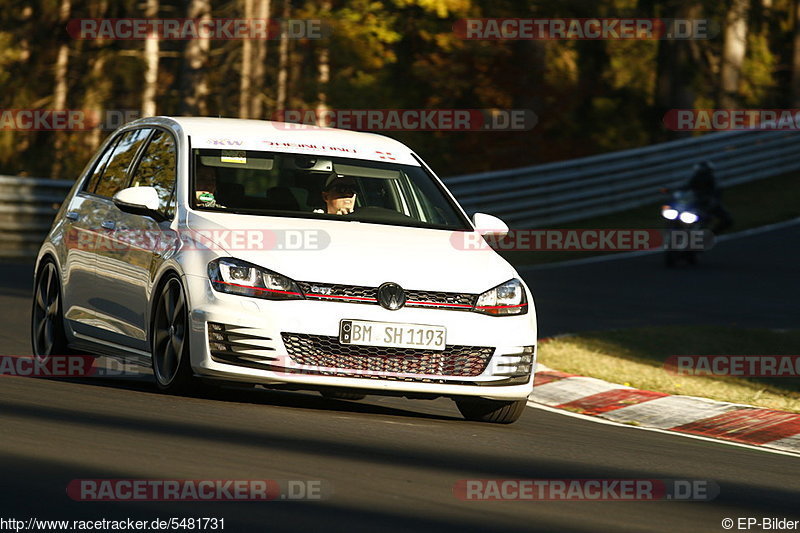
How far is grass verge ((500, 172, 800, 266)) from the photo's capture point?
87.5 ft

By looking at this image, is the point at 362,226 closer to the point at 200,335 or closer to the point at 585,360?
the point at 200,335

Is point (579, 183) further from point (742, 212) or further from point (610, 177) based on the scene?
point (742, 212)

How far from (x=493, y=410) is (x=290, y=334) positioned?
155 centimetres

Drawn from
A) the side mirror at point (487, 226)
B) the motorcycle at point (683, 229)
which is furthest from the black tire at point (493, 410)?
the motorcycle at point (683, 229)

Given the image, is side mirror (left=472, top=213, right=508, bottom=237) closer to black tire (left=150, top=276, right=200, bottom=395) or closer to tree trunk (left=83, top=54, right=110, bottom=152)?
black tire (left=150, top=276, right=200, bottom=395)

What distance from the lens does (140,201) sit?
9.24 metres

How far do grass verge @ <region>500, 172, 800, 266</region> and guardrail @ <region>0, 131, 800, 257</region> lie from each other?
0.27 metres

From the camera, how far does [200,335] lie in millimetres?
8586

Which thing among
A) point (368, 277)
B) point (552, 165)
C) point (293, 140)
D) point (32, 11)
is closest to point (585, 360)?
point (293, 140)

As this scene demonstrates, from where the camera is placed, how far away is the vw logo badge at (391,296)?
28.2ft

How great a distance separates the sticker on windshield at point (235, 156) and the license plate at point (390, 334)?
5.40 ft

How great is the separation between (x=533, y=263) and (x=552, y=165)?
15.6 feet

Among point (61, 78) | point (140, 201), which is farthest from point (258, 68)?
point (140, 201)

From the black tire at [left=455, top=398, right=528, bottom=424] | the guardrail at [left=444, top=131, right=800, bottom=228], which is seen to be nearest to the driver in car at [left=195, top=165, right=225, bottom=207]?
the black tire at [left=455, top=398, right=528, bottom=424]
